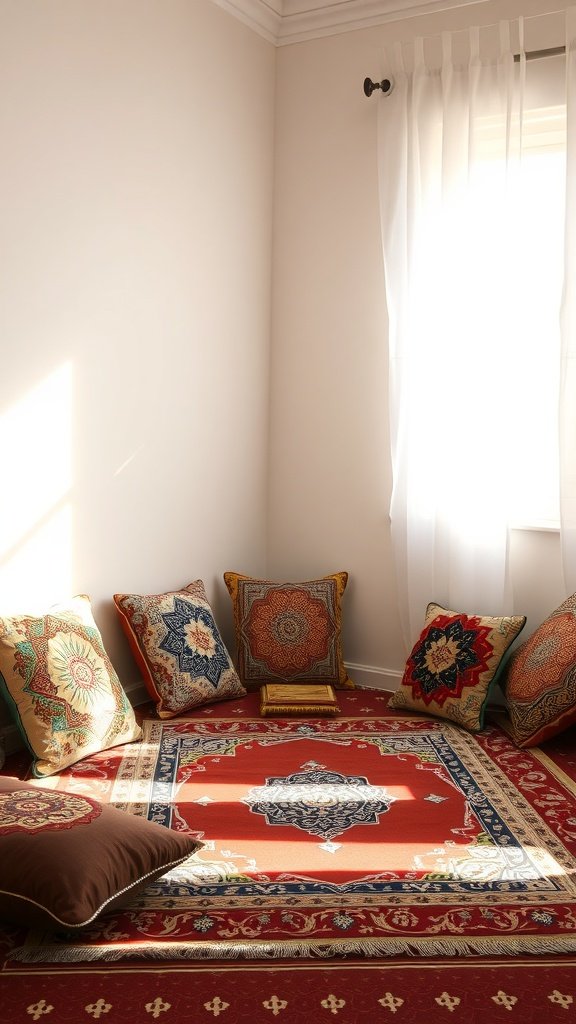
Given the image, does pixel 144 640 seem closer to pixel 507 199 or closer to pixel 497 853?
pixel 497 853

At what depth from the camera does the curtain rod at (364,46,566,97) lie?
12.5 feet

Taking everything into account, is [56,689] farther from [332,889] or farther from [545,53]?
[545,53]

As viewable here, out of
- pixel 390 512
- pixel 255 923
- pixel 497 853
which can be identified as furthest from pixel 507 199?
pixel 255 923

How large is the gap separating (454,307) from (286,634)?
5.30ft

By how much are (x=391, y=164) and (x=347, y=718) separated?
2419mm

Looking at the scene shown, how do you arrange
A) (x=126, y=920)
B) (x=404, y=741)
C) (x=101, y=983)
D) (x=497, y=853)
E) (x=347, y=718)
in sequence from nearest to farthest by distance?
(x=101, y=983) < (x=126, y=920) < (x=497, y=853) < (x=404, y=741) < (x=347, y=718)

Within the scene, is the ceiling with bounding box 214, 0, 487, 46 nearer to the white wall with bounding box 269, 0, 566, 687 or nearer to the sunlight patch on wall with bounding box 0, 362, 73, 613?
the white wall with bounding box 269, 0, 566, 687

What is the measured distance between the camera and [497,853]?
2775 mm

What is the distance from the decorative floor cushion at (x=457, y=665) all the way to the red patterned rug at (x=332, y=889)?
0.17 m

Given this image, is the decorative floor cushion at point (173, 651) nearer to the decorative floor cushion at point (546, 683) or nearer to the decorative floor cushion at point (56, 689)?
the decorative floor cushion at point (56, 689)

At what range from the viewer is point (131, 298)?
151 inches

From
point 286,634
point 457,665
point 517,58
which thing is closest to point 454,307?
point 517,58

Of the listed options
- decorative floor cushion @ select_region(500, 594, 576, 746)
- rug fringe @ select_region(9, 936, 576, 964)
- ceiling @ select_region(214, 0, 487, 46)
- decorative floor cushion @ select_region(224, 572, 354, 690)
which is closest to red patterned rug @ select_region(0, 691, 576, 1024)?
rug fringe @ select_region(9, 936, 576, 964)

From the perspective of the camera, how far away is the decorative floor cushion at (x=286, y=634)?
14.0 feet
